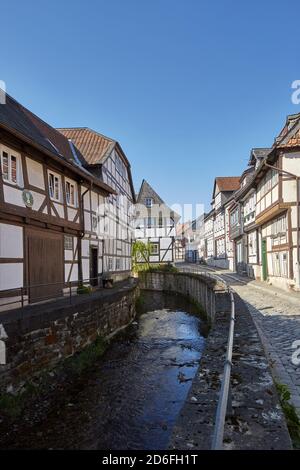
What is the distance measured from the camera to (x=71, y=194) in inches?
589

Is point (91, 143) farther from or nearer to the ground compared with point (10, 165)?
farther from the ground

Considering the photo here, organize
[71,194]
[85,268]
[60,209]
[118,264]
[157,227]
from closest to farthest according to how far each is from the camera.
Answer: [60,209]
[71,194]
[85,268]
[118,264]
[157,227]

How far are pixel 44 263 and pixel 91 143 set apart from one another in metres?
11.9

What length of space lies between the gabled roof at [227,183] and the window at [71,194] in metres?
31.8

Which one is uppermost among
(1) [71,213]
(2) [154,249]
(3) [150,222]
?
(3) [150,222]

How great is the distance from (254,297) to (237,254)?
711 inches

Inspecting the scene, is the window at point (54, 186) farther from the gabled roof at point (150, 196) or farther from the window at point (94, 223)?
the gabled roof at point (150, 196)

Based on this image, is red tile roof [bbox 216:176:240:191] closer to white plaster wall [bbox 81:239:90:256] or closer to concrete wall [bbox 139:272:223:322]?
concrete wall [bbox 139:272:223:322]

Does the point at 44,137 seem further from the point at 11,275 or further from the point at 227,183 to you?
the point at 227,183

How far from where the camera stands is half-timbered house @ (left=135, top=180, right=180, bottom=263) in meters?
41.2

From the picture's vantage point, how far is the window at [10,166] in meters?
10.3

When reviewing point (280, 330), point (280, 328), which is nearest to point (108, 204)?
point (280, 328)

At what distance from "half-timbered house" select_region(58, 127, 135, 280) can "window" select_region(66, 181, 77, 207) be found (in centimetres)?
161
